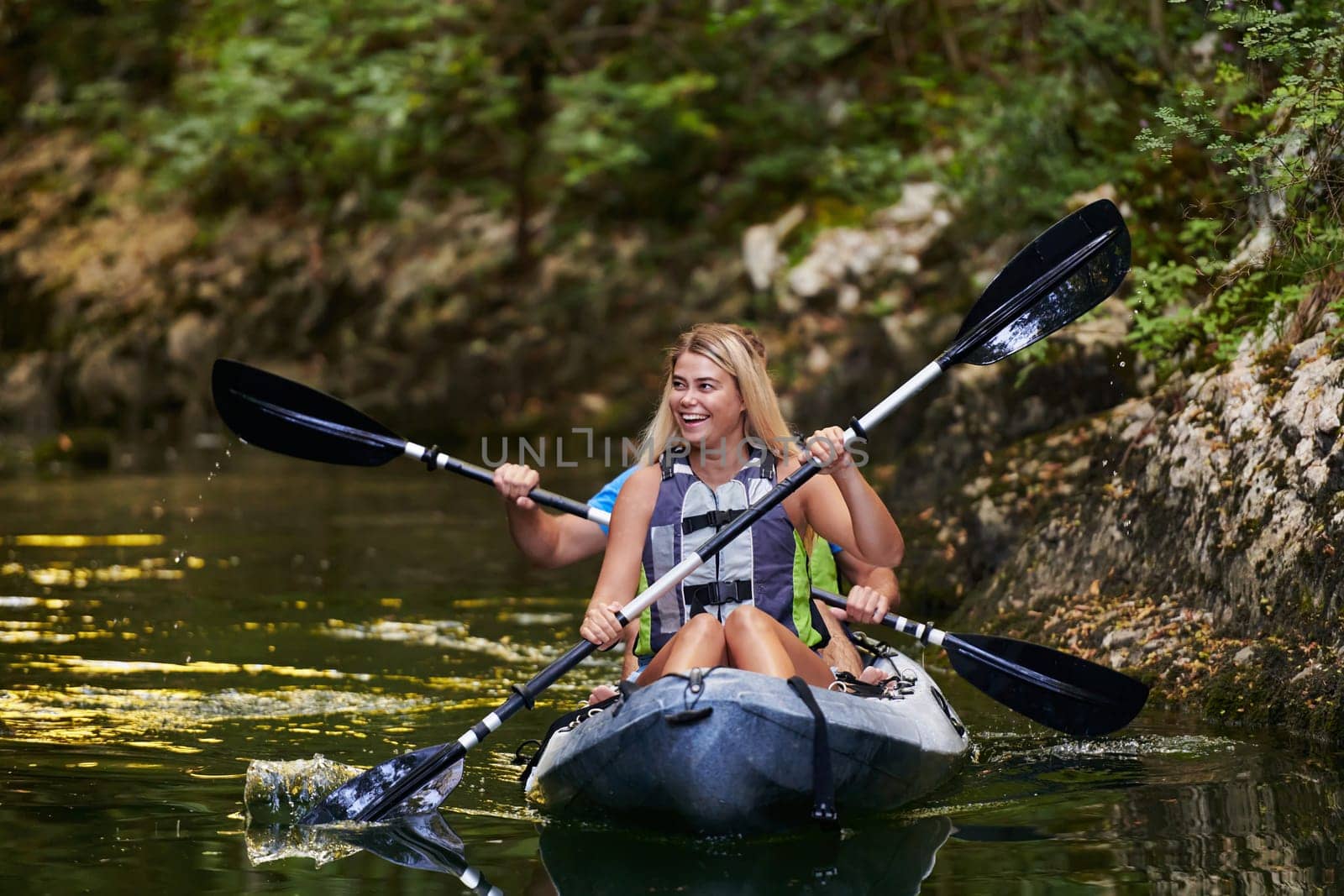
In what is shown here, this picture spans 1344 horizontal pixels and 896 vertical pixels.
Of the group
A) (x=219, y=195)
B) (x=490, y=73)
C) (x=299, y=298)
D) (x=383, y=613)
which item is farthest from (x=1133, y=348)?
(x=219, y=195)

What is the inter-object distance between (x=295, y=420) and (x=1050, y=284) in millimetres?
2505

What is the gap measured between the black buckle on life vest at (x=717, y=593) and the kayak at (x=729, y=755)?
453 mm

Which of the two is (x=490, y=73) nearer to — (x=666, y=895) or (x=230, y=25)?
(x=230, y=25)

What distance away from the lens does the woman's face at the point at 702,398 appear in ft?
14.2

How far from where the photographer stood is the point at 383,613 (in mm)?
7629

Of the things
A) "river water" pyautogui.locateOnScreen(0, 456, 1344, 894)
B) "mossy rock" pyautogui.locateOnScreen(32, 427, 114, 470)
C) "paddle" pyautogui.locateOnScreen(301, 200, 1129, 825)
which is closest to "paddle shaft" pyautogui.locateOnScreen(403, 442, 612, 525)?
"paddle" pyautogui.locateOnScreen(301, 200, 1129, 825)

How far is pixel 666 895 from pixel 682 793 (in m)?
0.36

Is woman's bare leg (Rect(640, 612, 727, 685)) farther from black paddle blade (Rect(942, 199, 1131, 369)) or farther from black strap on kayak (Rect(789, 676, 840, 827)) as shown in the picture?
black paddle blade (Rect(942, 199, 1131, 369))

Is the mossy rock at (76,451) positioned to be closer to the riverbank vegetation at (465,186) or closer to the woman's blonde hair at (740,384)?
the riverbank vegetation at (465,186)

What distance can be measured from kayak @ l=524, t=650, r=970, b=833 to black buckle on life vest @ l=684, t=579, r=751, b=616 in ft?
1.49

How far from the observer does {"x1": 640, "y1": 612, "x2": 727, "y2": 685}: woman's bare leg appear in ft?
13.0

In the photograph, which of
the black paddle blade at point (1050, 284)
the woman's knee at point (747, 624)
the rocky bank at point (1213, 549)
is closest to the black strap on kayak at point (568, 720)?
the woman's knee at point (747, 624)

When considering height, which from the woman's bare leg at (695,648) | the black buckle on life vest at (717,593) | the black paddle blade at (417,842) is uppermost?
the black buckle on life vest at (717,593)

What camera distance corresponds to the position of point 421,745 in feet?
16.9
